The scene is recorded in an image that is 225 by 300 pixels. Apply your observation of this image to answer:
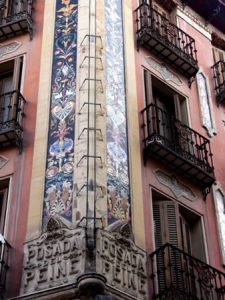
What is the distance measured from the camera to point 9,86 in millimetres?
18453

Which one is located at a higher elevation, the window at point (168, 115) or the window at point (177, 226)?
the window at point (168, 115)

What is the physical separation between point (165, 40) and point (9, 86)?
4.37 m

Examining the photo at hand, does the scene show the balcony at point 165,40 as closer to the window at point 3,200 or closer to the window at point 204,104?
the window at point 204,104

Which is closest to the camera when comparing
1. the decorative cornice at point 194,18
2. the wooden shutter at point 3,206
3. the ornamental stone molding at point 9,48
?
the wooden shutter at point 3,206

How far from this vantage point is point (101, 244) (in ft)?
45.0

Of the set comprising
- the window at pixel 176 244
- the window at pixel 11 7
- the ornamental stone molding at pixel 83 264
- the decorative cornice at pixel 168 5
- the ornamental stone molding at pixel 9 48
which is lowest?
the ornamental stone molding at pixel 83 264

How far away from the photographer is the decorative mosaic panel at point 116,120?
1483 cm

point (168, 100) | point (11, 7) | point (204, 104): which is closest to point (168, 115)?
point (168, 100)

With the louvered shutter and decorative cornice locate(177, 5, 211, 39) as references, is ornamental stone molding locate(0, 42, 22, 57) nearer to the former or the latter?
the louvered shutter

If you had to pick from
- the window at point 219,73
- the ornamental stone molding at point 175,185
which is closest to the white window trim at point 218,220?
the ornamental stone molding at point 175,185

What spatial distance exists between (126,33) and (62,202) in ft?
19.3

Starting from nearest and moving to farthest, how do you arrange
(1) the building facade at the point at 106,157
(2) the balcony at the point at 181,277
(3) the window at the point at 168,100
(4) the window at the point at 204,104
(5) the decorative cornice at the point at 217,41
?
(1) the building facade at the point at 106,157, (2) the balcony at the point at 181,277, (3) the window at the point at 168,100, (4) the window at the point at 204,104, (5) the decorative cornice at the point at 217,41

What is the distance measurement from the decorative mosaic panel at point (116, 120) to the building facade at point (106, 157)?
0.12ft

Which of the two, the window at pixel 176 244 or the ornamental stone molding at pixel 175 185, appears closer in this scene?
the window at pixel 176 244
